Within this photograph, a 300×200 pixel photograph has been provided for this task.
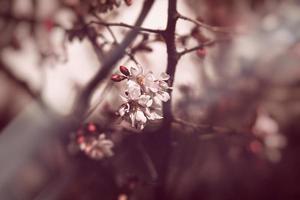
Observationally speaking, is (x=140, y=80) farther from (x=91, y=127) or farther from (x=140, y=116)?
(x=91, y=127)

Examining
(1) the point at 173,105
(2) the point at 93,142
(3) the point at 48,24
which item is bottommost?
(2) the point at 93,142

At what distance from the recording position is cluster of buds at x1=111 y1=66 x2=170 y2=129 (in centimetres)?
89

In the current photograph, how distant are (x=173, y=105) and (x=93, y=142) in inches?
10.7

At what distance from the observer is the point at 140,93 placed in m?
0.89

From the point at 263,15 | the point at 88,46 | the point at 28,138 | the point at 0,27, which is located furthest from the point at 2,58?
the point at 263,15

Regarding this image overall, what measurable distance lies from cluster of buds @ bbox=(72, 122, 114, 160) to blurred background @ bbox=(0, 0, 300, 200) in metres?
0.04

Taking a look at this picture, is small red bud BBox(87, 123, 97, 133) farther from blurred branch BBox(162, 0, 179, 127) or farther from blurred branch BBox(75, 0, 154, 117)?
blurred branch BBox(162, 0, 179, 127)

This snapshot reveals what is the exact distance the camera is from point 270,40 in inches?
64.7

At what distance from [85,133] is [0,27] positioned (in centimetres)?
67

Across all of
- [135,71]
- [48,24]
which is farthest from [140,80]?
[48,24]

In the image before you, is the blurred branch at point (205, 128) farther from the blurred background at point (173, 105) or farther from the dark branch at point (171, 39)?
the dark branch at point (171, 39)

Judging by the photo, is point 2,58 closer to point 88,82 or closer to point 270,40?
point 88,82

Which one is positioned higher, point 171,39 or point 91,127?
point 171,39

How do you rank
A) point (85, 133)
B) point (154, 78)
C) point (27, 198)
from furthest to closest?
1. point (27, 198)
2. point (85, 133)
3. point (154, 78)
